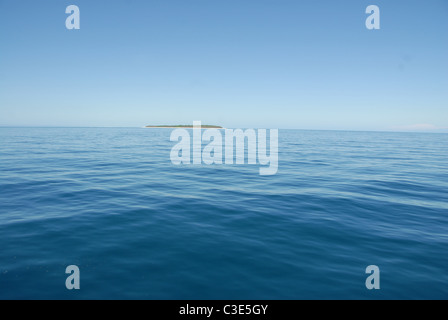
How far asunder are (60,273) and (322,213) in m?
8.66

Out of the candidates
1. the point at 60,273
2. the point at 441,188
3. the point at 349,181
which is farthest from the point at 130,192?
the point at 441,188

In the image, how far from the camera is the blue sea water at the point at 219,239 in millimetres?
5059

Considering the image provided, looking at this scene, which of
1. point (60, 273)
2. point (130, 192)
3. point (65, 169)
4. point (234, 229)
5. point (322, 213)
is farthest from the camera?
point (65, 169)

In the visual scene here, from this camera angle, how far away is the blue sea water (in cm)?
506

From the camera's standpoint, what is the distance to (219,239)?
23.0 feet
